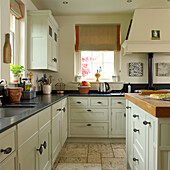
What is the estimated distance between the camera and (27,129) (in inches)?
59.7

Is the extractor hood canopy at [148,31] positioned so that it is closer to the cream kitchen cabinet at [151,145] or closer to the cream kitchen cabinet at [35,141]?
the cream kitchen cabinet at [151,145]

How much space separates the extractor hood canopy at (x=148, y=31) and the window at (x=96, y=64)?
1.70 feet

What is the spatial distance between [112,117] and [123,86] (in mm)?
949

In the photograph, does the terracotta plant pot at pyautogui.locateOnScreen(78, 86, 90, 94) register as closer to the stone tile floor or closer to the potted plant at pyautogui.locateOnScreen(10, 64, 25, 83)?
the stone tile floor

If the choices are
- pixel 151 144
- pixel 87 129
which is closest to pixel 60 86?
pixel 87 129

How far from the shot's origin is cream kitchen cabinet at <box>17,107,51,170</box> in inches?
55.3

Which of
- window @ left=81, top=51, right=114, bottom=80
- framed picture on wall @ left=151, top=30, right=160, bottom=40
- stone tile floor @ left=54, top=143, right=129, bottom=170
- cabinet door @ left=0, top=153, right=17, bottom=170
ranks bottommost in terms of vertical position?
stone tile floor @ left=54, top=143, right=129, bottom=170

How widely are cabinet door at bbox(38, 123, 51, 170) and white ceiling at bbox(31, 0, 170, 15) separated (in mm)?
2527

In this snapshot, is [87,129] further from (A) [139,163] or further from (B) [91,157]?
(A) [139,163]

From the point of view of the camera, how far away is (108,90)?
14.3 feet

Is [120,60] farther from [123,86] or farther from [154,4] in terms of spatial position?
[154,4]

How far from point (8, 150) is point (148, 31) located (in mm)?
3754

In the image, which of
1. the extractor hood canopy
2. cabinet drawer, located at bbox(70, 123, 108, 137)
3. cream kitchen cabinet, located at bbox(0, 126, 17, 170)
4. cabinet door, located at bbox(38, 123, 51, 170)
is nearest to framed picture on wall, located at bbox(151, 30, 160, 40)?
the extractor hood canopy

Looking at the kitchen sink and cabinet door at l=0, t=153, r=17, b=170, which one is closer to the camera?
cabinet door at l=0, t=153, r=17, b=170
